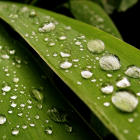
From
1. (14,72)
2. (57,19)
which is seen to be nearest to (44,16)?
(57,19)

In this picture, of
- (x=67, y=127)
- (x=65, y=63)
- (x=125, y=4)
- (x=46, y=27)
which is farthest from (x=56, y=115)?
(x=125, y=4)

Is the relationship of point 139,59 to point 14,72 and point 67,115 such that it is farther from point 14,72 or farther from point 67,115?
point 14,72

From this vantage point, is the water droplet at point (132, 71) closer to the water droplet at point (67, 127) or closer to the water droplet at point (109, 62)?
the water droplet at point (109, 62)

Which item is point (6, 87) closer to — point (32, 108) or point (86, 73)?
point (32, 108)

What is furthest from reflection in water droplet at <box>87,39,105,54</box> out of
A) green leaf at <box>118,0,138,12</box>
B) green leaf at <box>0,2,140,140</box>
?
green leaf at <box>118,0,138,12</box>

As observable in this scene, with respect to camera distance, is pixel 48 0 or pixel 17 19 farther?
pixel 48 0

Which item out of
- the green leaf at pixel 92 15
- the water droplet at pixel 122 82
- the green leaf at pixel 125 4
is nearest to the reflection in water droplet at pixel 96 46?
the water droplet at pixel 122 82
